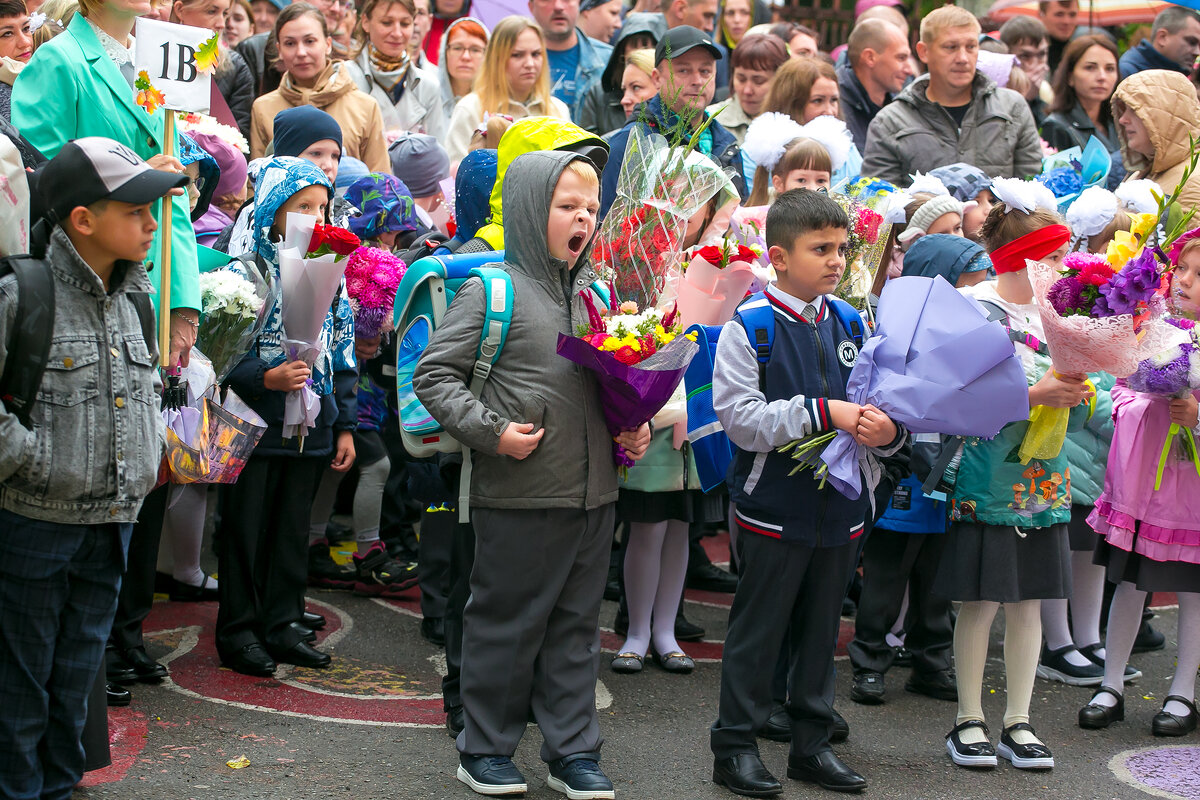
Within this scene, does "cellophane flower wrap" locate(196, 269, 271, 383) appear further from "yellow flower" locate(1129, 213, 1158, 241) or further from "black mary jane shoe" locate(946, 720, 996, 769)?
"yellow flower" locate(1129, 213, 1158, 241)

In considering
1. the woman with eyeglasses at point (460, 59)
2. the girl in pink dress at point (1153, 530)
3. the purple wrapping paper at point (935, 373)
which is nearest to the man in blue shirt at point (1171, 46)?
the woman with eyeglasses at point (460, 59)

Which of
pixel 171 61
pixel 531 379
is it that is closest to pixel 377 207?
pixel 171 61

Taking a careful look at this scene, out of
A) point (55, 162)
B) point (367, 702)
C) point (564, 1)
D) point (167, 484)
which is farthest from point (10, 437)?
point (564, 1)

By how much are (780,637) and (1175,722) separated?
2064 millimetres

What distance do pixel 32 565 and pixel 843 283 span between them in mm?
3428

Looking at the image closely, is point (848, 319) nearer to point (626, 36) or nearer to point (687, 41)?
point (687, 41)

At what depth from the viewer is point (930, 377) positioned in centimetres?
436

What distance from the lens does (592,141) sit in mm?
4824

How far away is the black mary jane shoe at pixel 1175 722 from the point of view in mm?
5402

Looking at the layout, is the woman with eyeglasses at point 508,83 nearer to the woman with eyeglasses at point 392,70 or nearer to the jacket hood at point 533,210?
the woman with eyeglasses at point 392,70

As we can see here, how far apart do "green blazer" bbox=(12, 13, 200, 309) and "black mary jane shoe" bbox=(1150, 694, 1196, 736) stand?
14.0ft

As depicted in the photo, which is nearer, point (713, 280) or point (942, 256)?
point (713, 280)

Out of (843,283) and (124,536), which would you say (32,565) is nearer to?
(124,536)

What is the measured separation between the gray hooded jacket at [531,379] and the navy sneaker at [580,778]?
2.85ft
